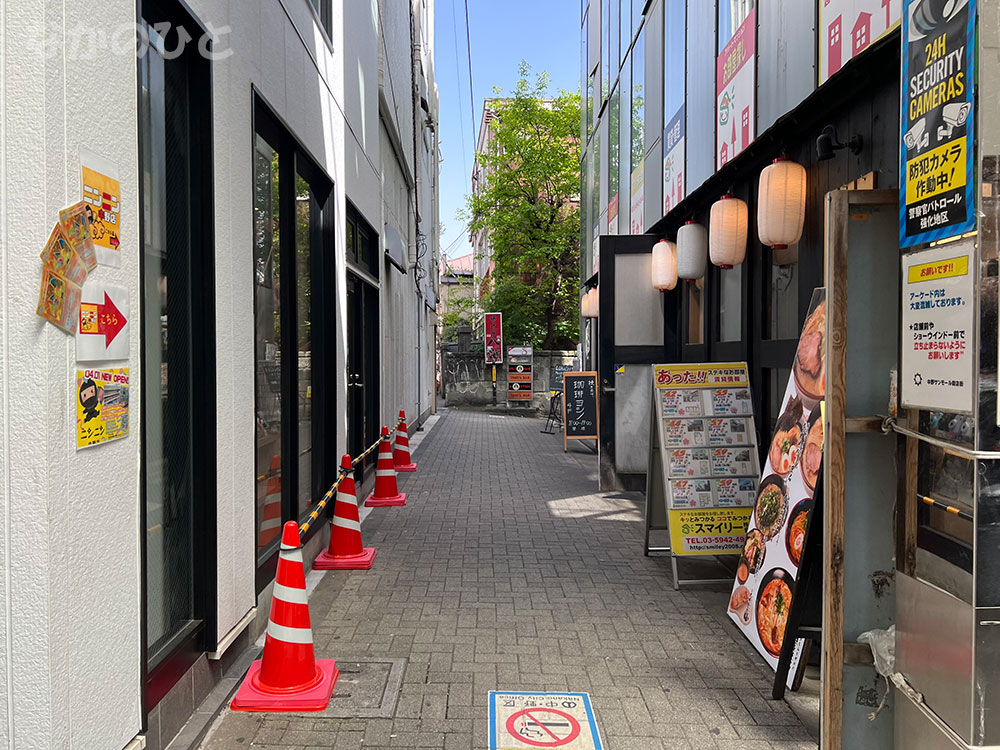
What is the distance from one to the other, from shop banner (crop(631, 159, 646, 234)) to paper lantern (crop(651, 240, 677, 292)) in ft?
6.73

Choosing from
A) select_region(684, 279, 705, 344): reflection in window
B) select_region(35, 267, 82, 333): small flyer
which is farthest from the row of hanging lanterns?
select_region(35, 267, 82, 333): small flyer

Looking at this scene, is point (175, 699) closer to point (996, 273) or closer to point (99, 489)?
point (99, 489)

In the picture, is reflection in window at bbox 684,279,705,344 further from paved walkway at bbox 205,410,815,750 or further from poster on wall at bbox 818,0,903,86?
poster on wall at bbox 818,0,903,86

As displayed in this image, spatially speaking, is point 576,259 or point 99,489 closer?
point 99,489

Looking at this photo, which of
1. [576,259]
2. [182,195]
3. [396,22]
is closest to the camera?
[182,195]

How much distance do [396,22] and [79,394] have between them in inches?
502

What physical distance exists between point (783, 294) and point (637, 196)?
5.68m

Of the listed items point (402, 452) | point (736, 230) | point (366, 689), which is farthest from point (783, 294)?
point (402, 452)

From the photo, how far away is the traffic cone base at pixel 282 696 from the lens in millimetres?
3617

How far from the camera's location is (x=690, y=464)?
588 centimetres

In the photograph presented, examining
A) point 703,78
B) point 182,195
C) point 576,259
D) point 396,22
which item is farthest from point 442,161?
point 182,195

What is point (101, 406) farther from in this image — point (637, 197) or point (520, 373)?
point (520, 373)

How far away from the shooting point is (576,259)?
27.8 meters

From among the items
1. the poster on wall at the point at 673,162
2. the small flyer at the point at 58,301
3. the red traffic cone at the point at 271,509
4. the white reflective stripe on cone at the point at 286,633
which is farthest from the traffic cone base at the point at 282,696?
the poster on wall at the point at 673,162
